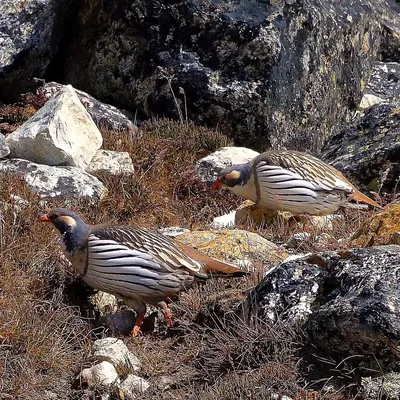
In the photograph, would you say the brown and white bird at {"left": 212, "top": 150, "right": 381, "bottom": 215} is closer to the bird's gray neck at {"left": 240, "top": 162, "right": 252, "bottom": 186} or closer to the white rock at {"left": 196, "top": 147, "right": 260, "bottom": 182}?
the bird's gray neck at {"left": 240, "top": 162, "right": 252, "bottom": 186}

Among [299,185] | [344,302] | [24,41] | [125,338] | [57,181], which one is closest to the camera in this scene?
[344,302]

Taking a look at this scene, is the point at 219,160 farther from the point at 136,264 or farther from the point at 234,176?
the point at 136,264

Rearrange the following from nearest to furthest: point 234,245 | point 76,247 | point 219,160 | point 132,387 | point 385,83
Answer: point 132,387, point 76,247, point 234,245, point 219,160, point 385,83

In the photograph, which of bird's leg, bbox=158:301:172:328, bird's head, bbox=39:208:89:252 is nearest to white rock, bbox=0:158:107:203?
bird's head, bbox=39:208:89:252

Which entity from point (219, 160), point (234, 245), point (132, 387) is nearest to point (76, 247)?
point (234, 245)

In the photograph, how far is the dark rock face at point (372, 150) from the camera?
1025 centimetres

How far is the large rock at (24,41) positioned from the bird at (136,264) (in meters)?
4.70

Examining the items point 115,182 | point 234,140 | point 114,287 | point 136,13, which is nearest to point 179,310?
point 114,287

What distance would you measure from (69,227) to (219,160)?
3.75m

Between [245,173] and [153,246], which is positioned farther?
[245,173]

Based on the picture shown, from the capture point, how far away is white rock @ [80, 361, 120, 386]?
5.93 metres

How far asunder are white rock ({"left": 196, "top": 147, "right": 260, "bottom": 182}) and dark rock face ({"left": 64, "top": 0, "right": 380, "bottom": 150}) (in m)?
0.48

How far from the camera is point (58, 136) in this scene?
9.89 metres

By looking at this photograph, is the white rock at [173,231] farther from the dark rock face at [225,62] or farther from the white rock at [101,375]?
the dark rock face at [225,62]
